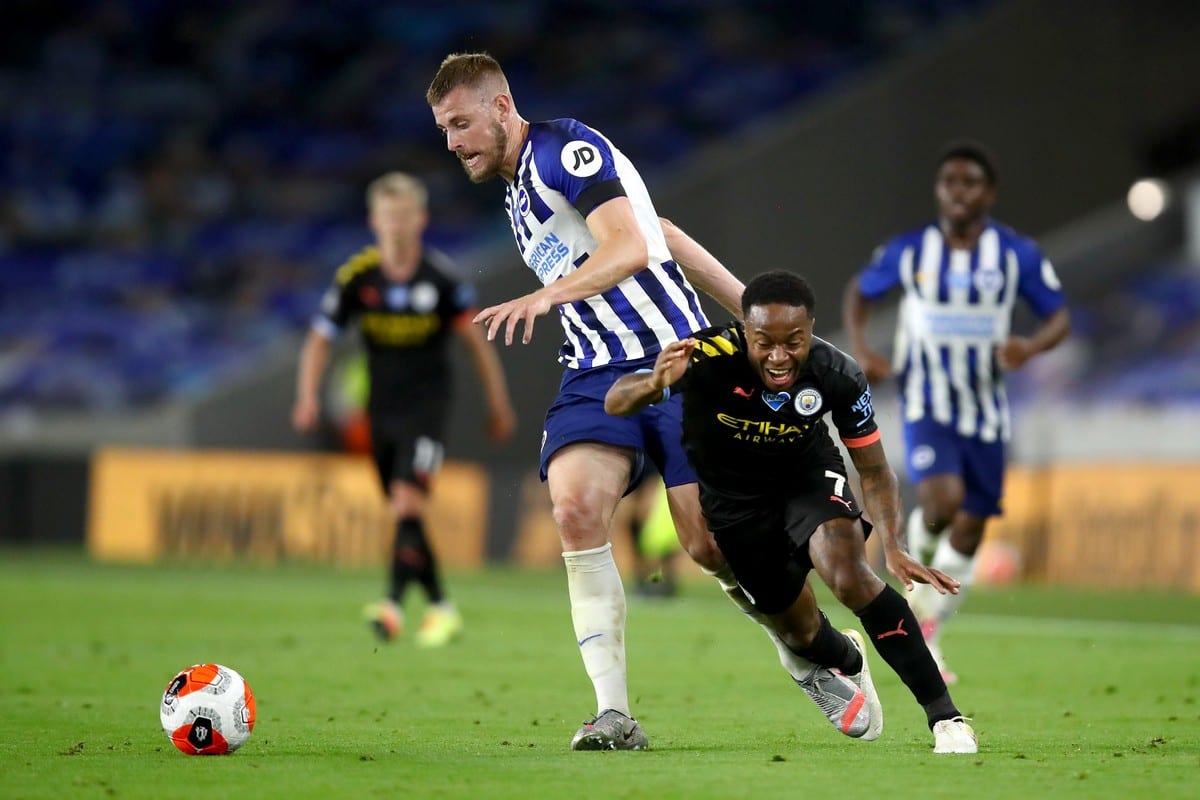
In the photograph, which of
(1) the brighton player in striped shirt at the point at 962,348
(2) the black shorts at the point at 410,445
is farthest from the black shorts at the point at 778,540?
(2) the black shorts at the point at 410,445

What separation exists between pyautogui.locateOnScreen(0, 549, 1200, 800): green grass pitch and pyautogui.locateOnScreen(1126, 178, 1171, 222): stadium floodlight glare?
27.4ft

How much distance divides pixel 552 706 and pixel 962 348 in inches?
116

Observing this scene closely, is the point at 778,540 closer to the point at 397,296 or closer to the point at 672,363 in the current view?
the point at 672,363

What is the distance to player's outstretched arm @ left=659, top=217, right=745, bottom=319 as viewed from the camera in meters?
6.46

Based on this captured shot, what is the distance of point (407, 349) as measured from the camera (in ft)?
38.0

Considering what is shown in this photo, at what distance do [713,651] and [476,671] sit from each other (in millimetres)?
1633

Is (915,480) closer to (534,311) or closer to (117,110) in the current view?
(534,311)

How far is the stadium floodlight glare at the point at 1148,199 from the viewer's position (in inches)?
841

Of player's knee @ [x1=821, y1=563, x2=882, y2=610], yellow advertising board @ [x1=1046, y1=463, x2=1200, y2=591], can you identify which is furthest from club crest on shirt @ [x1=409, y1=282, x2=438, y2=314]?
yellow advertising board @ [x1=1046, y1=463, x2=1200, y2=591]

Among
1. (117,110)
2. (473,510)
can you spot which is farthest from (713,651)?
(117,110)

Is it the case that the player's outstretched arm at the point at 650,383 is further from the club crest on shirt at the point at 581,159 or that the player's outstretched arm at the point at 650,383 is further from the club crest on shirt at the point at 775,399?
the club crest on shirt at the point at 581,159

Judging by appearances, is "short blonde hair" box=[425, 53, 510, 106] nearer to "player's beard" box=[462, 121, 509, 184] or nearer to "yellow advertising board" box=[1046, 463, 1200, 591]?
"player's beard" box=[462, 121, 509, 184]

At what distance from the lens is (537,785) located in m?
5.08

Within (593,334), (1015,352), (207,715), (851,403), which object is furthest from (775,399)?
(1015,352)
